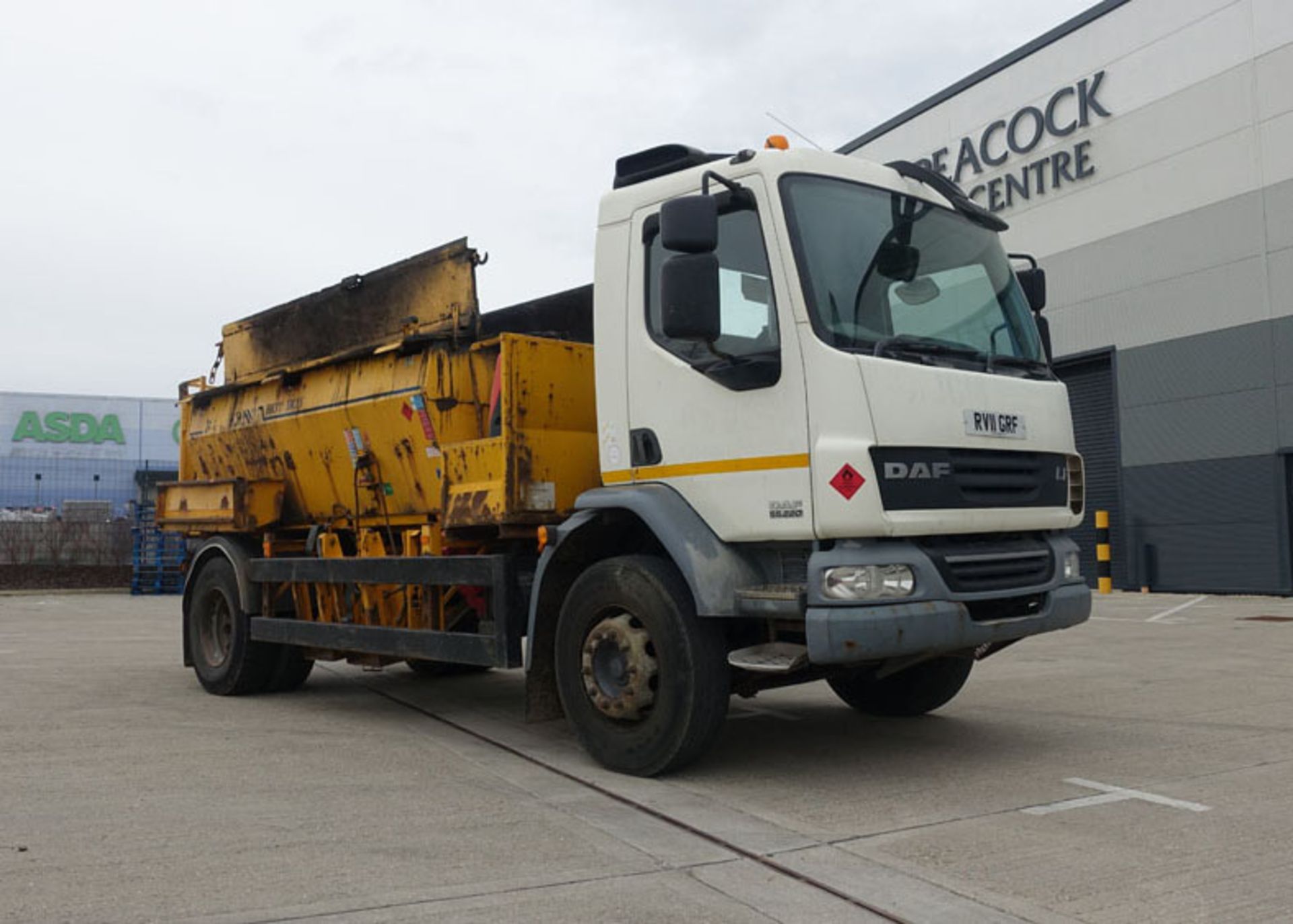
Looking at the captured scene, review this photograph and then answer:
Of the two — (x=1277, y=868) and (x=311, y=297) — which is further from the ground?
(x=311, y=297)

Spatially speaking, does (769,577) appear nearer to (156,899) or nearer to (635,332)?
(635,332)

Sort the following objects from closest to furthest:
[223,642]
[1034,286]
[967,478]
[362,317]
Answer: [967,478] → [1034,286] → [362,317] → [223,642]

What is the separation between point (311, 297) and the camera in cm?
846

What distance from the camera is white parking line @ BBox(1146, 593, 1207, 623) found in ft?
46.3

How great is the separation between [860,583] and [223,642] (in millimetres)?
5979

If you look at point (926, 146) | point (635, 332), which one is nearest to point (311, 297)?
point (635, 332)

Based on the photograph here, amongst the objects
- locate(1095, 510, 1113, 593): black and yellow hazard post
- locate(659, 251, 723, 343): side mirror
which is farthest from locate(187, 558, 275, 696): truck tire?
locate(1095, 510, 1113, 593): black and yellow hazard post

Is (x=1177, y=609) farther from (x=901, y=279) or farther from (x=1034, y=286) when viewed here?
(x=901, y=279)

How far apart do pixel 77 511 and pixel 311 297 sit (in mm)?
32588

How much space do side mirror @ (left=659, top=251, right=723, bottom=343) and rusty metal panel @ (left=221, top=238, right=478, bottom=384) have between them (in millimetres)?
2168

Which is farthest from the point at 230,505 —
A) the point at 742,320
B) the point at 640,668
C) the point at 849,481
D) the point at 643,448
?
the point at 849,481

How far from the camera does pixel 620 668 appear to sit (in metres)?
5.57

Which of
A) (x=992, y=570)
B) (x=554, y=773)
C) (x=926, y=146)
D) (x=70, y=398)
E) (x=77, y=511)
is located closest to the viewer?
(x=992, y=570)

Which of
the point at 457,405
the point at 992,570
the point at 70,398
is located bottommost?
the point at 992,570
